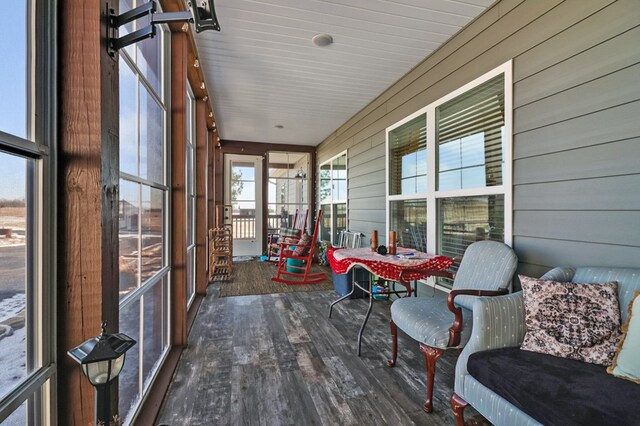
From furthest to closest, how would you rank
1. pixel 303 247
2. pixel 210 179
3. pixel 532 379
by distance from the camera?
pixel 210 179 < pixel 303 247 < pixel 532 379

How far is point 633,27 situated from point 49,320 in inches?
108

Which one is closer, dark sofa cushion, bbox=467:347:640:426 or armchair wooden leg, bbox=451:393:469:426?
dark sofa cushion, bbox=467:347:640:426

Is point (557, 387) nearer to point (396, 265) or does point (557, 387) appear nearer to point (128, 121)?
point (396, 265)

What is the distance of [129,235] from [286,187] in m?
6.21

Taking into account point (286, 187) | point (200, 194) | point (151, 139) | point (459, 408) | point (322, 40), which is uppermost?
point (322, 40)

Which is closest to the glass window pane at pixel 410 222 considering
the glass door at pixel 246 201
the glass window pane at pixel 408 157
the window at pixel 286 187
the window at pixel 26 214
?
the glass window pane at pixel 408 157

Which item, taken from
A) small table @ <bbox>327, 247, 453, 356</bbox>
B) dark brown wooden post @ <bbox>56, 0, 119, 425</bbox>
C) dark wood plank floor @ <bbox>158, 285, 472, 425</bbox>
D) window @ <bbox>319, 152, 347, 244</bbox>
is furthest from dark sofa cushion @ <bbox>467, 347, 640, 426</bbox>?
window @ <bbox>319, 152, 347, 244</bbox>

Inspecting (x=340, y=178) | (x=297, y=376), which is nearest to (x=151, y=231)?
(x=297, y=376)

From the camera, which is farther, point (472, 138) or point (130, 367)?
point (472, 138)

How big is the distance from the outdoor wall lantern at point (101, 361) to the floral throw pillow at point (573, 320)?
5.64 ft

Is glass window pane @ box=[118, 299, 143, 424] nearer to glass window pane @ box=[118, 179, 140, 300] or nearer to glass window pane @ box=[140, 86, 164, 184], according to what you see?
glass window pane @ box=[118, 179, 140, 300]

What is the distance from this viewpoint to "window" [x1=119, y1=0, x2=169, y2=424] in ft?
4.83

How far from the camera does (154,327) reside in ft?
6.81

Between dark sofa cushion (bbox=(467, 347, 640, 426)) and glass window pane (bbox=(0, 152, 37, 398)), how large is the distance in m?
1.70
